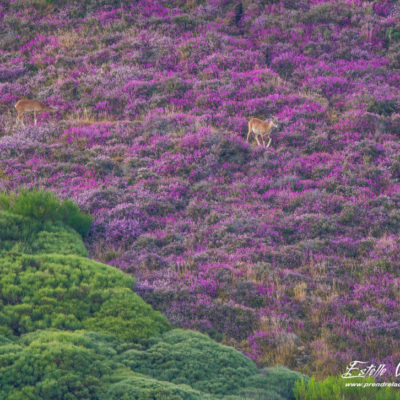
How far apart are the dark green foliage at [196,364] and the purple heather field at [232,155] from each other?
1.02m

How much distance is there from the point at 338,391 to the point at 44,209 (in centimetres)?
648

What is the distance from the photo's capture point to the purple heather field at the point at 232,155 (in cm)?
952

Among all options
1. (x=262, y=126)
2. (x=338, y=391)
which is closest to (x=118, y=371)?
(x=338, y=391)

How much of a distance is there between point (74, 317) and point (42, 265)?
141 centimetres

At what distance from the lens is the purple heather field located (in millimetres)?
9516

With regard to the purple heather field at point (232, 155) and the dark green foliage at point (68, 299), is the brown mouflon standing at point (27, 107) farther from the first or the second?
the dark green foliage at point (68, 299)

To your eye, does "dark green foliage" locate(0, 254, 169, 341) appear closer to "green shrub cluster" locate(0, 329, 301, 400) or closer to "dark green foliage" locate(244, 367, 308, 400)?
"green shrub cluster" locate(0, 329, 301, 400)

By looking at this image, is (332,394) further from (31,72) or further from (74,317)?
(31,72)

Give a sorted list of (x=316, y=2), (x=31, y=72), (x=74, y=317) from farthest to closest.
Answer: (x=316, y=2), (x=31, y=72), (x=74, y=317)

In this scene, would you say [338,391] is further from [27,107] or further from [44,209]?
[27,107]

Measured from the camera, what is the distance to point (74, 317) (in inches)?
312

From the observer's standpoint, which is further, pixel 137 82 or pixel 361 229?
pixel 137 82

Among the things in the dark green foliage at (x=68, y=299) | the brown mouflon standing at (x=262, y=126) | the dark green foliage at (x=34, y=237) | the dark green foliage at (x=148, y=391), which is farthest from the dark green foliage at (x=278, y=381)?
the brown mouflon standing at (x=262, y=126)

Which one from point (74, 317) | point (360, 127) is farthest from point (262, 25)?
point (74, 317)
